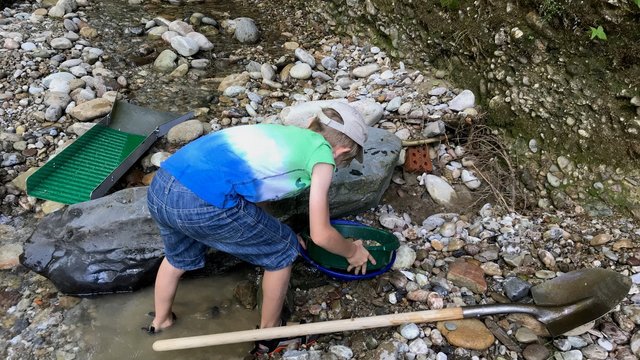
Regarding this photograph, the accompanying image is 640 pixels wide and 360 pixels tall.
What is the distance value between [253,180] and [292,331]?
2.33 feet

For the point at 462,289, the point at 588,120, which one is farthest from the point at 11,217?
the point at 588,120

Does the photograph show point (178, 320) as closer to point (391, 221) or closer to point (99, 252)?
point (99, 252)

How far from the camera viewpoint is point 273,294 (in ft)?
8.35

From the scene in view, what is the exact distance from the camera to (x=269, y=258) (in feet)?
8.13

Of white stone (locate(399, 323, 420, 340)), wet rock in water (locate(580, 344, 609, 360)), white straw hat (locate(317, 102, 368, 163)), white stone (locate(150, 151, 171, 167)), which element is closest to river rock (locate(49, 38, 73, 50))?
white stone (locate(150, 151, 171, 167))

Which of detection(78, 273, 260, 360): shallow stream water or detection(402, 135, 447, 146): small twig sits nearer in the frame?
detection(78, 273, 260, 360): shallow stream water

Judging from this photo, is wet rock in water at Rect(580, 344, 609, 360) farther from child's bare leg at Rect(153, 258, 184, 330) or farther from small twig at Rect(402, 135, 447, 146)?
child's bare leg at Rect(153, 258, 184, 330)

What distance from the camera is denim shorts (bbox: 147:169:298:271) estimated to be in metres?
2.29

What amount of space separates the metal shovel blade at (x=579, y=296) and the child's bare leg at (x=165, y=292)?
1.82m

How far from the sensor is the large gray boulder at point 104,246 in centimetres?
291

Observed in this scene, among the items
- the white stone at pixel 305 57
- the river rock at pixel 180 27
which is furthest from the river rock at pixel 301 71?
the river rock at pixel 180 27

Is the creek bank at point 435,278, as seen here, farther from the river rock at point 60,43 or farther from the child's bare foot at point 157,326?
the river rock at point 60,43

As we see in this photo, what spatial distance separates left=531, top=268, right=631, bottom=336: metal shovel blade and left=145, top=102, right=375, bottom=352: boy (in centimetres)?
112

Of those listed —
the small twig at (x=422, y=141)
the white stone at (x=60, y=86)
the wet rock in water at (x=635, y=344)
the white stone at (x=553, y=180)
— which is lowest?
the white stone at (x=60, y=86)
